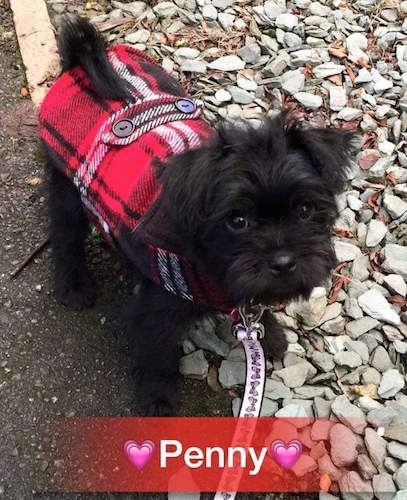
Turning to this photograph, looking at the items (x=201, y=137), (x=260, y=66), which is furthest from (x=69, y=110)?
(x=260, y=66)

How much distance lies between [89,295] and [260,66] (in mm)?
1587

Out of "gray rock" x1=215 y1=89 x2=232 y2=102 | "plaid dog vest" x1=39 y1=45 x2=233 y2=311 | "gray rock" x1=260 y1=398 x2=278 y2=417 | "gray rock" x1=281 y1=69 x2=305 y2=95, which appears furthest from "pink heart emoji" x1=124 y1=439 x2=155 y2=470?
"gray rock" x1=281 y1=69 x2=305 y2=95

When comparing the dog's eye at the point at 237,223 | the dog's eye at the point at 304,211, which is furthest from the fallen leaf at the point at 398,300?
the dog's eye at the point at 237,223

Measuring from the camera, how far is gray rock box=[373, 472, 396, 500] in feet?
7.75

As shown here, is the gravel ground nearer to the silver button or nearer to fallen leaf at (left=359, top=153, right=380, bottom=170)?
fallen leaf at (left=359, top=153, right=380, bottom=170)

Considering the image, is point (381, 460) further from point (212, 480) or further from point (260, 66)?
point (260, 66)

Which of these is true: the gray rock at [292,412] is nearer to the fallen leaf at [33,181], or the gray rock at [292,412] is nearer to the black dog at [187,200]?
the black dog at [187,200]

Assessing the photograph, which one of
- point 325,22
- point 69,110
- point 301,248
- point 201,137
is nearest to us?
point 301,248

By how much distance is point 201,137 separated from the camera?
7.39 feet

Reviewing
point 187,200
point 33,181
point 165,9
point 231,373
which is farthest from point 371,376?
point 165,9

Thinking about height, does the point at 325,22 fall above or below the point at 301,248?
below

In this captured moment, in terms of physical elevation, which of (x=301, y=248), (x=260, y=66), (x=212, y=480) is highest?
(x=301, y=248)
